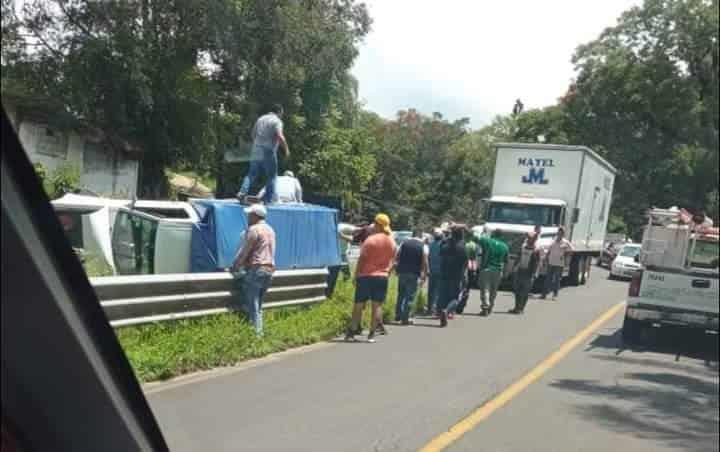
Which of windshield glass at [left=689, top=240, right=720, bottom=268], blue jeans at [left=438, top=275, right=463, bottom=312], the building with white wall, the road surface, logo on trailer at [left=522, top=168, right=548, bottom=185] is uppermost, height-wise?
logo on trailer at [left=522, top=168, right=548, bottom=185]

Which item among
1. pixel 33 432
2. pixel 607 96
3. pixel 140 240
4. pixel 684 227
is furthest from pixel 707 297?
pixel 33 432

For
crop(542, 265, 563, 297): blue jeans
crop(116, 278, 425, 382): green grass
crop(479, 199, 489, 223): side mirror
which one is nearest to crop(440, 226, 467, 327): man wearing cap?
crop(116, 278, 425, 382): green grass

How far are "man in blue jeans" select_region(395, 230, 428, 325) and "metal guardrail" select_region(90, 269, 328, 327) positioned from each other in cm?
208

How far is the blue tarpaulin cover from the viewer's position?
7.12m

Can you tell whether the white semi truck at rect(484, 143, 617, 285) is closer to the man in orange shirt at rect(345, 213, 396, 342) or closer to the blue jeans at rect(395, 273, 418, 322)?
the blue jeans at rect(395, 273, 418, 322)

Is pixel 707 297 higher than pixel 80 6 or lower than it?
lower

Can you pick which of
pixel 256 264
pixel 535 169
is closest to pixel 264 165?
pixel 256 264

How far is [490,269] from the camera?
16.4 m

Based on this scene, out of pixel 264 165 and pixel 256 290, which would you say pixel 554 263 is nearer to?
pixel 256 290

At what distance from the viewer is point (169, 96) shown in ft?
6.83

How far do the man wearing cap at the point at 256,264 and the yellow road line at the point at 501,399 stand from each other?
9.42 feet

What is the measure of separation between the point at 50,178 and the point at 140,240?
1.30 m

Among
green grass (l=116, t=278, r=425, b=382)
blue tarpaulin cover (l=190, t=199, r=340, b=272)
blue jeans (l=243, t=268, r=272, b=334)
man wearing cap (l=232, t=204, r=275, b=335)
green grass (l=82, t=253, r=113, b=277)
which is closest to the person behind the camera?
green grass (l=82, t=253, r=113, b=277)

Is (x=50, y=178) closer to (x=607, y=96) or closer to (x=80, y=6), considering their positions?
(x=80, y=6)
